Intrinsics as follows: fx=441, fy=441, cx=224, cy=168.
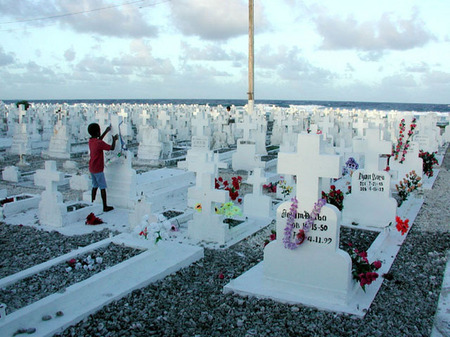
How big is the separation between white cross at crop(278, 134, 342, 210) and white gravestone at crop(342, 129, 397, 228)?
3.38m

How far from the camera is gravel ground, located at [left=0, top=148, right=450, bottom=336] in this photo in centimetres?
384

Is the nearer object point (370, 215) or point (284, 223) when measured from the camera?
point (284, 223)

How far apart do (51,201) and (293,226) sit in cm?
456

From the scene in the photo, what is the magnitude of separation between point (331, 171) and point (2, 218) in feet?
19.8

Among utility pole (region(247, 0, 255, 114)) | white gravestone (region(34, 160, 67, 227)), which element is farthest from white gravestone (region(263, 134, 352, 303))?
utility pole (region(247, 0, 255, 114))

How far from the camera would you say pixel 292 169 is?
4.63 metres

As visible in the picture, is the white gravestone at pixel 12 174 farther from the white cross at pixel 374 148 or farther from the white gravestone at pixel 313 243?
the white gravestone at pixel 313 243

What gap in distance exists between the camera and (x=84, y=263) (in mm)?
5258

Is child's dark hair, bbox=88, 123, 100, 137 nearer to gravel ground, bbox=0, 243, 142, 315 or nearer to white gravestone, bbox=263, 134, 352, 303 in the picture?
gravel ground, bbox=0, 243, 142, 315

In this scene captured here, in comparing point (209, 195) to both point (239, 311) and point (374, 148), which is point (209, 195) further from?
point (374, 148)

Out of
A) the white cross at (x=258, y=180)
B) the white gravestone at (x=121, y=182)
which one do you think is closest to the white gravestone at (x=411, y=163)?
the white cross at (x=258, y=180)

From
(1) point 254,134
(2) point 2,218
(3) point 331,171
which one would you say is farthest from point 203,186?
(1) point 254,134

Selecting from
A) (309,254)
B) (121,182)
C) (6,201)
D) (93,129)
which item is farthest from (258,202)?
(6,201)

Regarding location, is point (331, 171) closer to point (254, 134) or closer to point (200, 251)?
point (200, 251)
